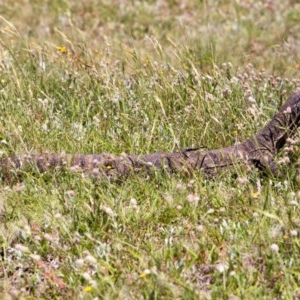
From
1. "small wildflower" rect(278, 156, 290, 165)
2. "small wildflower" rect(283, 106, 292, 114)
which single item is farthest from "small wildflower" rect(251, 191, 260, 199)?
"small wildflower" rect(283, 106, 292, 114)

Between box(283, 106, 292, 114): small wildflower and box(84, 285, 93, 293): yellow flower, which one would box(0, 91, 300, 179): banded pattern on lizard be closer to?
box(283, 106, 292, 114): small wildflower

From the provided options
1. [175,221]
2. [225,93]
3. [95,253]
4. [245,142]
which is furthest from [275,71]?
[95,253]

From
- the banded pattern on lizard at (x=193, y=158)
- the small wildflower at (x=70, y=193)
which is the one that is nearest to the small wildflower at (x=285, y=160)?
the banded pattern on lizard at (x=193, y=158)

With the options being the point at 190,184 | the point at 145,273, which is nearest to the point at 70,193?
the point at 190,184

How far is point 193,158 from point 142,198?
547 mm

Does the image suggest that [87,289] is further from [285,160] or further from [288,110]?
[288,110]

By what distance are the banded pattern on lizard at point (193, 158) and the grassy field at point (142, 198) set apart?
10 centimetres

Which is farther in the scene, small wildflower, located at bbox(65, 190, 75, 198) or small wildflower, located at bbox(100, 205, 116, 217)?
small wildflower, located at bbox(65, 190, 75, 198)

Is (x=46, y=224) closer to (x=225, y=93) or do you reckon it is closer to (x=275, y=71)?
(x=225, y=93)

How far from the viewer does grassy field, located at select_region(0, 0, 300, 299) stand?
4.06 meters

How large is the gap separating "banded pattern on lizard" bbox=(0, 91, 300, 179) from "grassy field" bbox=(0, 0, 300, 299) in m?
0.10

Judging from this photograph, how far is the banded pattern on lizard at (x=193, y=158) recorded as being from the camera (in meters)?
5.33

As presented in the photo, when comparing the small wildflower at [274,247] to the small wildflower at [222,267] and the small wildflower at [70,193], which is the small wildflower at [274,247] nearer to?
the small wildflower at [222,267]

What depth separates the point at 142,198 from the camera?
17.0 ft
